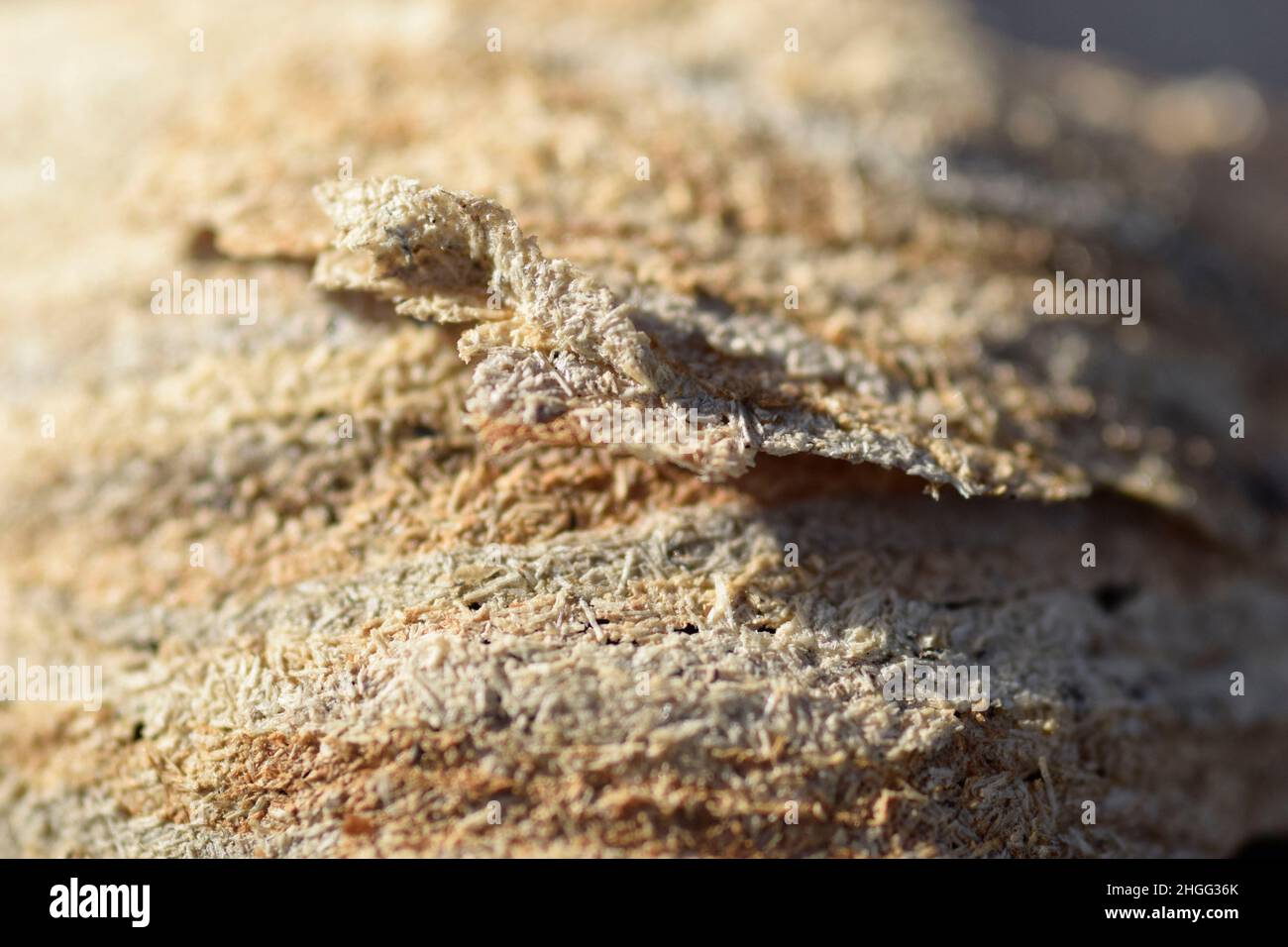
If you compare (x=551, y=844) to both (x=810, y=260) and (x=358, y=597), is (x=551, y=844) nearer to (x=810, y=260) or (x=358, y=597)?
Result: (x=358, y=597)

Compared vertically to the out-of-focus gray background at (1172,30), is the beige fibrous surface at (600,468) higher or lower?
lower

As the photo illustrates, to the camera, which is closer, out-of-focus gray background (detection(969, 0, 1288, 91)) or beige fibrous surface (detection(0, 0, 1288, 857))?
beige fibrous surface (detection(0, 0, 1288, 857))

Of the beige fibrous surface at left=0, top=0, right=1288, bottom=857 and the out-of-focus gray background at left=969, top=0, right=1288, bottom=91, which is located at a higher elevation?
the out-of-focus gray background at left=969, top=0, right=1288, bottom=91

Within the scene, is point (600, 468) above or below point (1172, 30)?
below

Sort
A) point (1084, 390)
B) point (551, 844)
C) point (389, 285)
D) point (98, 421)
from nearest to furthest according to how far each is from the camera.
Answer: point (551, 844), point (389, 285), point (98, 421), point (1084, 390)

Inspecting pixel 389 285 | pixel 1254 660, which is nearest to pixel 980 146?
pixel 1254 660

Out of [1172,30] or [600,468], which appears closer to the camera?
[600,468]

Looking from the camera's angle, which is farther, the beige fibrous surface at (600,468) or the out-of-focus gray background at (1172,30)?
the out-of-focus gray background at (1172,30)
